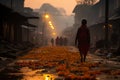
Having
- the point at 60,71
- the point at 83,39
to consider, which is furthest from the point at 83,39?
the point at 60,71

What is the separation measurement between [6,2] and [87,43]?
31.3m

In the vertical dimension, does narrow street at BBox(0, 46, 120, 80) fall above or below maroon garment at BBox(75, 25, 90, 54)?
below

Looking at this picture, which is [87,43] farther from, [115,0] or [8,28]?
[115,0]

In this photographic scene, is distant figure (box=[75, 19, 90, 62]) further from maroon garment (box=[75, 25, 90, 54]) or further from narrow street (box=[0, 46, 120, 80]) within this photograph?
narrow street (box=[0, 46, 120, 80])

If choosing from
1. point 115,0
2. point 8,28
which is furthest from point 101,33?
point 8,28

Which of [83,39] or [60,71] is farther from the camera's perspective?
[83,39]

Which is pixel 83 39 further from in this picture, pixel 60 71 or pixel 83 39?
pixel 60 71

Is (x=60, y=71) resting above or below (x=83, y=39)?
below

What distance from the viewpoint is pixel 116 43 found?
128 feet

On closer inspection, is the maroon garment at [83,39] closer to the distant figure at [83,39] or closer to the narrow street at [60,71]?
the distant figure at [83,39]

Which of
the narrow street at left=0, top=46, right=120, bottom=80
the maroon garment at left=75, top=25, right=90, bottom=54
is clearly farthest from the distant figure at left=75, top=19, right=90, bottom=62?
the narrow street at left=0, top=46, right=120, bottom=80

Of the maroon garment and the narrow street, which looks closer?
the narrow street

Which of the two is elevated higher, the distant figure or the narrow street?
the distant figure

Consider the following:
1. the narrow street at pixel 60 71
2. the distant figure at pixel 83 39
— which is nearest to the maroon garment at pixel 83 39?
the distant figure at pixel 83 39
